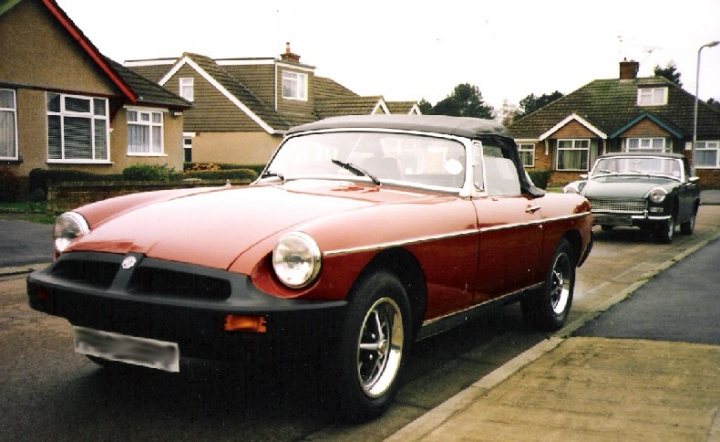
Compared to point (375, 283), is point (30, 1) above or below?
above

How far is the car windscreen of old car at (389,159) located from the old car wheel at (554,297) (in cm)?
137

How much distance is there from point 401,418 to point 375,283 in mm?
768

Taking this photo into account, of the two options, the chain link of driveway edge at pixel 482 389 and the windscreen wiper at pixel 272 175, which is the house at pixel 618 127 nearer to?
the chain link of driveway edge at pixel 482 389

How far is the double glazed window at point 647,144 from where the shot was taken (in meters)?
40.1

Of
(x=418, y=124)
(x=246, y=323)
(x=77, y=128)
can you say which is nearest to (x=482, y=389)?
(x=246, y=323)

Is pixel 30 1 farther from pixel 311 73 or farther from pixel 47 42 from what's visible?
pixel 311 73

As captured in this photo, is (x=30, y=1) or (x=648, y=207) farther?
(x=30, y=1)

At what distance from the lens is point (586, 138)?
4156cm

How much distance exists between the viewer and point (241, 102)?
119ft

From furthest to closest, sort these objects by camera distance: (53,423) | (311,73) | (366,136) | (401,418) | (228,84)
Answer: (311,73) → (228,84) → (366,136) → (401,418) → (53,423)

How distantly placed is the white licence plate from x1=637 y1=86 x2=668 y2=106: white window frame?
4322 centimetres

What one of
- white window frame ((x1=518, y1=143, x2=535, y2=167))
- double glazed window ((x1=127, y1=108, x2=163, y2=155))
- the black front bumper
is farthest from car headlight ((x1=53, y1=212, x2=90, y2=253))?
white window frame ((x1=518, y1=143, x2=535, y2=167))

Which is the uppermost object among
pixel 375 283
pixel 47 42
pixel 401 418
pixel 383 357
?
pixel 47 42

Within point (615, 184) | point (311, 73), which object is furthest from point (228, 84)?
point (615, 184)
